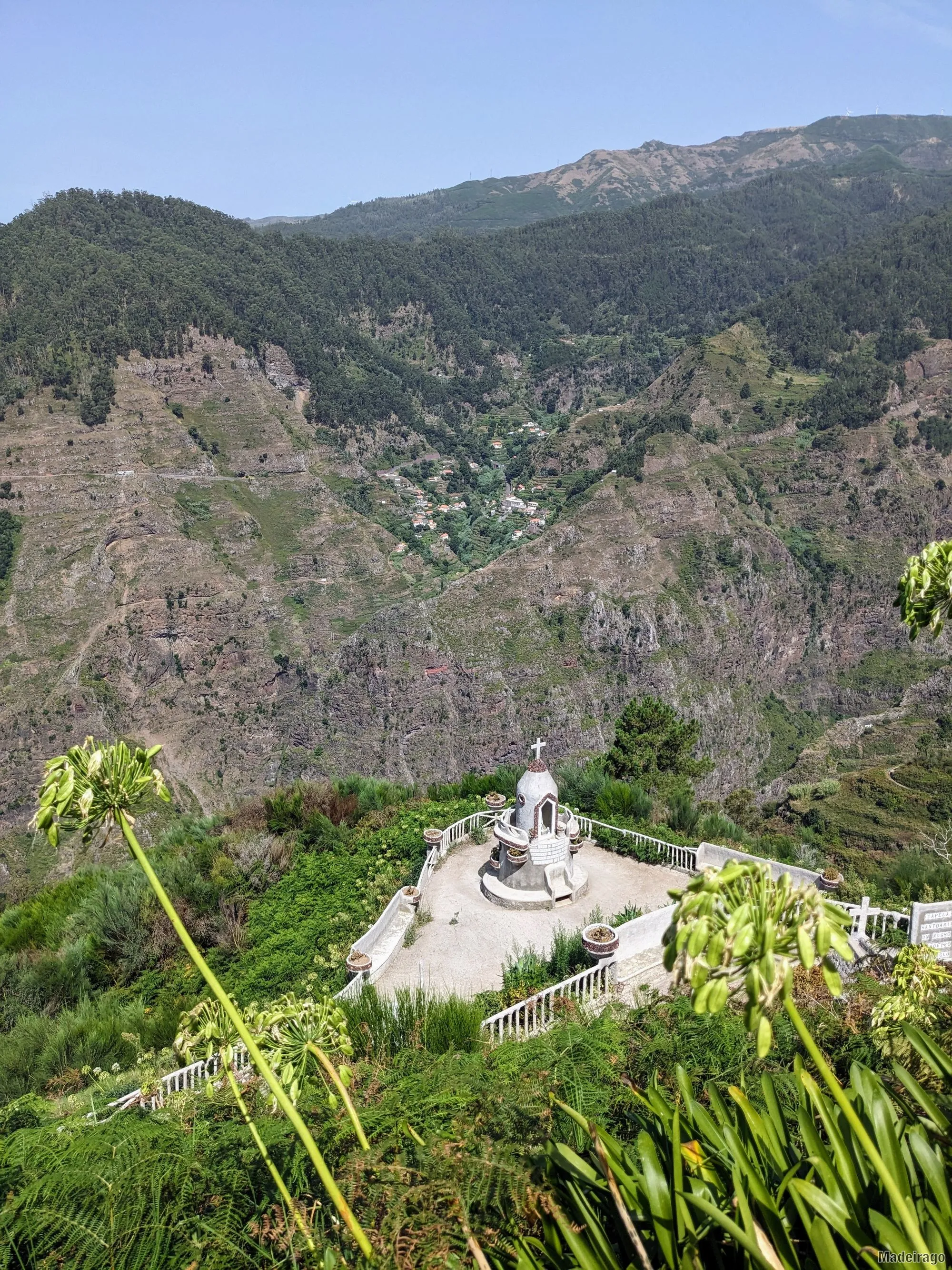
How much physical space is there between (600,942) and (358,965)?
336cm

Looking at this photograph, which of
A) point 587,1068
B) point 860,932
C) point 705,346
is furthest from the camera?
point 705,346

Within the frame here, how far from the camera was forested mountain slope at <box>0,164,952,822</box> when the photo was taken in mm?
79938

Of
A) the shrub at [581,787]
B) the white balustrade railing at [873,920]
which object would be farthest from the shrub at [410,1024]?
the shrub at [581,787]

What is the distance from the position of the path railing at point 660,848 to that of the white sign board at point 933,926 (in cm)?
491

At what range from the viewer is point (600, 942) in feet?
39.9

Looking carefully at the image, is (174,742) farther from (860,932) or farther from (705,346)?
(705,346)

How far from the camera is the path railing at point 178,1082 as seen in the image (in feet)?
27.9

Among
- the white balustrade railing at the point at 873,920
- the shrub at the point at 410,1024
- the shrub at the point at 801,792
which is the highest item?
the shrub at the point at 410,1024

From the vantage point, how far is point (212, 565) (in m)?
86.7

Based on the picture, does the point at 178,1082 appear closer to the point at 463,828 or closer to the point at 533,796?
the point at 533,796

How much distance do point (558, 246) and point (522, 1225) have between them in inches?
8472

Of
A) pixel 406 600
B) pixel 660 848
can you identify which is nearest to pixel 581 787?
pixel 660 848

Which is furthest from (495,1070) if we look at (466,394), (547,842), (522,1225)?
(466,394)

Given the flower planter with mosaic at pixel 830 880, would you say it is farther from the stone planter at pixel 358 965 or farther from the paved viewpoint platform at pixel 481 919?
the stone planter at pixel 358 965
